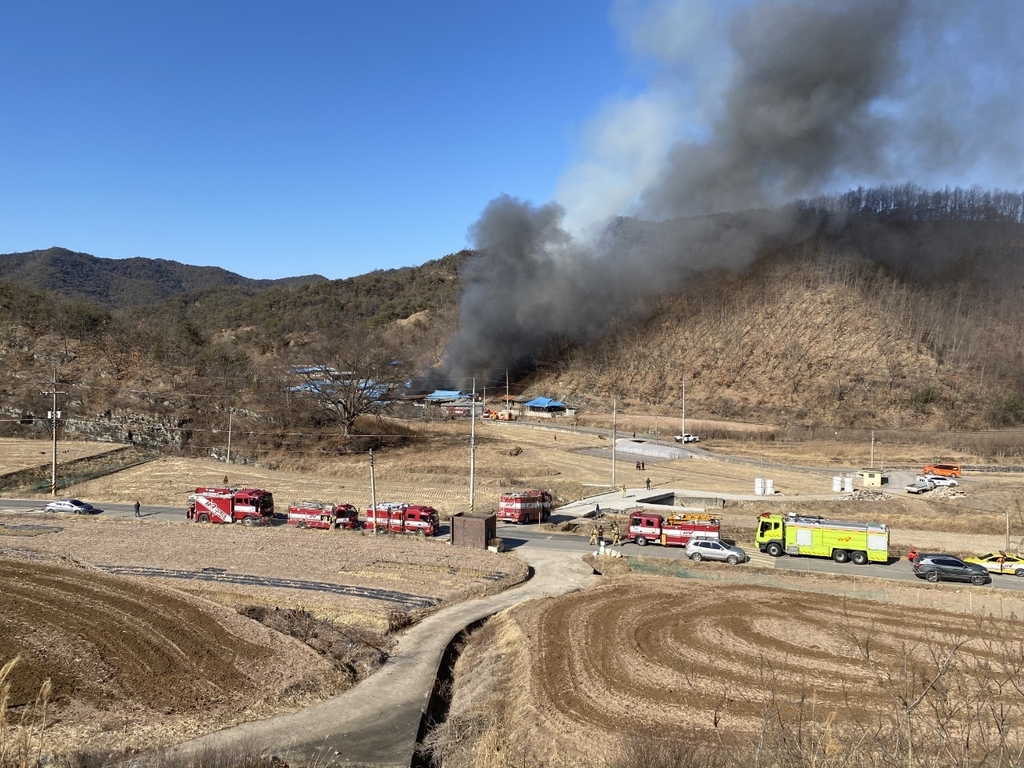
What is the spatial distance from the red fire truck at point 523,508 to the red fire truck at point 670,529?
5652 mm

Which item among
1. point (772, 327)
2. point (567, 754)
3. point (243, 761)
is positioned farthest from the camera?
point (772, 327)

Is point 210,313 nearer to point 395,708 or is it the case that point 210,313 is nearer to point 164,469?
point 164,469

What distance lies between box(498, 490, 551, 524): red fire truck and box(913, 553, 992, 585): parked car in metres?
16.0

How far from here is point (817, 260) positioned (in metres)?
89.6

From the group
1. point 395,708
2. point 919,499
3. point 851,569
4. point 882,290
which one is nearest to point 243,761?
point 395,708

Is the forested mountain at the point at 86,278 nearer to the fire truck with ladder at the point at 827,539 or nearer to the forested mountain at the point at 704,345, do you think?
the forested mountain at the point at 704,345

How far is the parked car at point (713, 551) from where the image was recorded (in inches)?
998

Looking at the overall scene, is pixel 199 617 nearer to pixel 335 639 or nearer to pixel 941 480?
pixel 335 639

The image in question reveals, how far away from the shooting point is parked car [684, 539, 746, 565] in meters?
25.3

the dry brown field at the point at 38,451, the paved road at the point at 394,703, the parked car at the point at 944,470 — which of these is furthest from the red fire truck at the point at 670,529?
the dry brown field at the point at 38,451

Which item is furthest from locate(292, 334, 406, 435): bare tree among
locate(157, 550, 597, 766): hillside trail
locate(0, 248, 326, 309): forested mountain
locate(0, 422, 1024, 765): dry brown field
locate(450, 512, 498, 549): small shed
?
locate(0, 248, 326, 309): forested mountain

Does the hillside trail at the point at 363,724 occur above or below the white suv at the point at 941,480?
below

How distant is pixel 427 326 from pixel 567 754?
3717 inches

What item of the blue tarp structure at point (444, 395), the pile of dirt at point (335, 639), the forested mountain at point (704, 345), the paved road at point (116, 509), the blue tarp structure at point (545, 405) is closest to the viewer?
the pile of dirt at point (335, 639)
